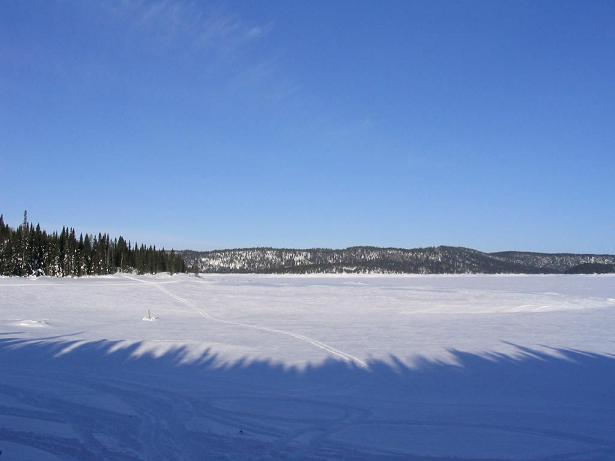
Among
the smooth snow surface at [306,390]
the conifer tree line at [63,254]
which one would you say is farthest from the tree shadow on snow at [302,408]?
the conifer tree line at [63,254]

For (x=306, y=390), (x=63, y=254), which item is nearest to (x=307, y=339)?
(x=306, y=390)

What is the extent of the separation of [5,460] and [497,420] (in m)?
7.57

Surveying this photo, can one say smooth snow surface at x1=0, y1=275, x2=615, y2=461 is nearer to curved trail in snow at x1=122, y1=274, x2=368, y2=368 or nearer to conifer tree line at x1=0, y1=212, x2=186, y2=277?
curved trail in snow at x1=122, y1=274, x2=368, y2=368

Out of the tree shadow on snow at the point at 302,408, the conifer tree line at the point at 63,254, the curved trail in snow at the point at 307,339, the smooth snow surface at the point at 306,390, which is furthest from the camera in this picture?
the conifer tree line at the point at 63,254

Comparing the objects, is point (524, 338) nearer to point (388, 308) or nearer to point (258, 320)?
point (258, 320)

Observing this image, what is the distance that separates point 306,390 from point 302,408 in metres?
1.58

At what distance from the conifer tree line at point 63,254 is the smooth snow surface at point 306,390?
200 ft

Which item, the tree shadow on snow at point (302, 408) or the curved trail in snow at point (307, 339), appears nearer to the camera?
the tree shadow on snow at point (302, 408)

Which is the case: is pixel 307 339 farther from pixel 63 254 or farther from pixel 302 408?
pixel 63 254

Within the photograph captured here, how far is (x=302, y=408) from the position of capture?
9734mm

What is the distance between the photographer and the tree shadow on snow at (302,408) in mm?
7445

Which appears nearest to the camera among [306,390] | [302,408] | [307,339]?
[302,408]

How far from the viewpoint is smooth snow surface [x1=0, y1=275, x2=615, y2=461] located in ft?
24.9

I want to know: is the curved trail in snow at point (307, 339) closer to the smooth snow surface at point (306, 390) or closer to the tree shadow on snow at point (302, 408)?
the smooth snow surface at point (306, 390)
